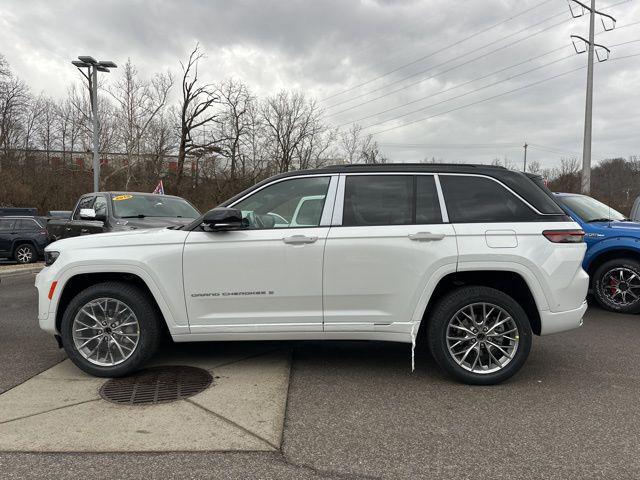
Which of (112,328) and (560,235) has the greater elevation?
(560,235)

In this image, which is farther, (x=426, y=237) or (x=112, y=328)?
(x=112, y=328)

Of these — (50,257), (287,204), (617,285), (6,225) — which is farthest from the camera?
(6,225)

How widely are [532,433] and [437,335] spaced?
1044 millimetres

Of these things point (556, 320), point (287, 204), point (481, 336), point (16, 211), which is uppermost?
point (16, 211)

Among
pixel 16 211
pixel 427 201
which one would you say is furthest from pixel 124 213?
pixel 16 211

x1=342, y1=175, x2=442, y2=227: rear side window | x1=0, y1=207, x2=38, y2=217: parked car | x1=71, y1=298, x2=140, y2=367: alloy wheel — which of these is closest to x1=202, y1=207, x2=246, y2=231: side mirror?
x1=342, y1=175, x2=442, y2=227: rear side window

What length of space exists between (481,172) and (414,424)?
2249 mm

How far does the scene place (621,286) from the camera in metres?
6.91

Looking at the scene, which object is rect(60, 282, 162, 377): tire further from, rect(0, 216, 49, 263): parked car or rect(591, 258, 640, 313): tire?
rect(0, 216, 49, 263): parked car

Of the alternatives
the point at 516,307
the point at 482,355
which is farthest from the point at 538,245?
the point at 482,355

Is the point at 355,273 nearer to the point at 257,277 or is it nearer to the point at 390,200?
the point at 390,200

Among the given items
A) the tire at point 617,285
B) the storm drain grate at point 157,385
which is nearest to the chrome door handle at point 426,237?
the storm drain grate at point 157,385

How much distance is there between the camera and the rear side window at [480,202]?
4051 millimetres

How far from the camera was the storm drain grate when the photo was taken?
377cm
